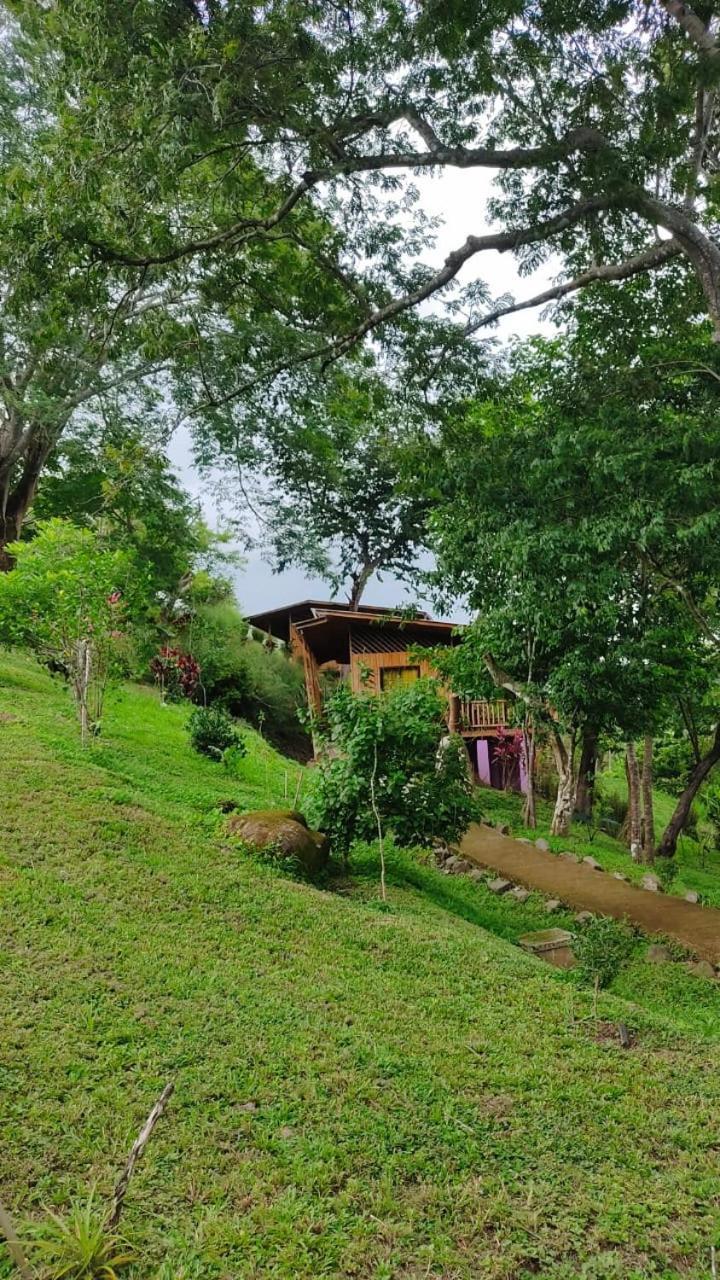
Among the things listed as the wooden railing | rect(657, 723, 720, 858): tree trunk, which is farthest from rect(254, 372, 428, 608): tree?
rect(657, 723, 720, 858): tree trunk

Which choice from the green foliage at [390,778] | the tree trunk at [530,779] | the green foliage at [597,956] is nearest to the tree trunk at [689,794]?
the tree trunk at [530,779]

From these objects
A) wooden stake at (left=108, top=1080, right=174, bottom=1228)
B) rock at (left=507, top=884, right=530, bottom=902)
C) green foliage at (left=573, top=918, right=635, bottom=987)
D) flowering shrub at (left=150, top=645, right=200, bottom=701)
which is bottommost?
rock at (left=507, top=884, right=530, bottom=902)

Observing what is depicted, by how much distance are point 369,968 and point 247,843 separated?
1950mm

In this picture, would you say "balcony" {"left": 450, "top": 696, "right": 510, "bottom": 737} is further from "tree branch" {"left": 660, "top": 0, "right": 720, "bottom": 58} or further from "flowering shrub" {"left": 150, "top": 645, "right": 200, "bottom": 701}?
"tree branch" {"left": 660, "top": 0, "right": 720, "bottom": 58}

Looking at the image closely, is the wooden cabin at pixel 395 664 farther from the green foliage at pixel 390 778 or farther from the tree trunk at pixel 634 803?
the green foliage at pixel 390 778

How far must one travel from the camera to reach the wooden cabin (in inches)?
628

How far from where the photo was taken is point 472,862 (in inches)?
352

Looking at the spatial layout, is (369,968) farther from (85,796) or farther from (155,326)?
(155,326)

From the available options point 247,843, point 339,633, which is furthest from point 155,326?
point 339,633

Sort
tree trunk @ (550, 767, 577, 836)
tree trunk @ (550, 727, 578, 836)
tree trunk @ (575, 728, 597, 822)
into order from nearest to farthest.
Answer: tree trunk @ (550, 727, 578, 836), tree trunk @ (550, 767, 577, 836), tree trunk @ (575, 728, 597, 822)

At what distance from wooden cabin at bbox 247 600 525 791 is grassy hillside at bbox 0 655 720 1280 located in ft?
34.9

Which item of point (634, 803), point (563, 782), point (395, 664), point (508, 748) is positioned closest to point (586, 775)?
point (634, 803)

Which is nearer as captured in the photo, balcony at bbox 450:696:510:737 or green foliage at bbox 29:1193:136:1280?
green foliage at bbox 29:1193:136:1280

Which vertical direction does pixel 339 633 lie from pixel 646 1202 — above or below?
above
